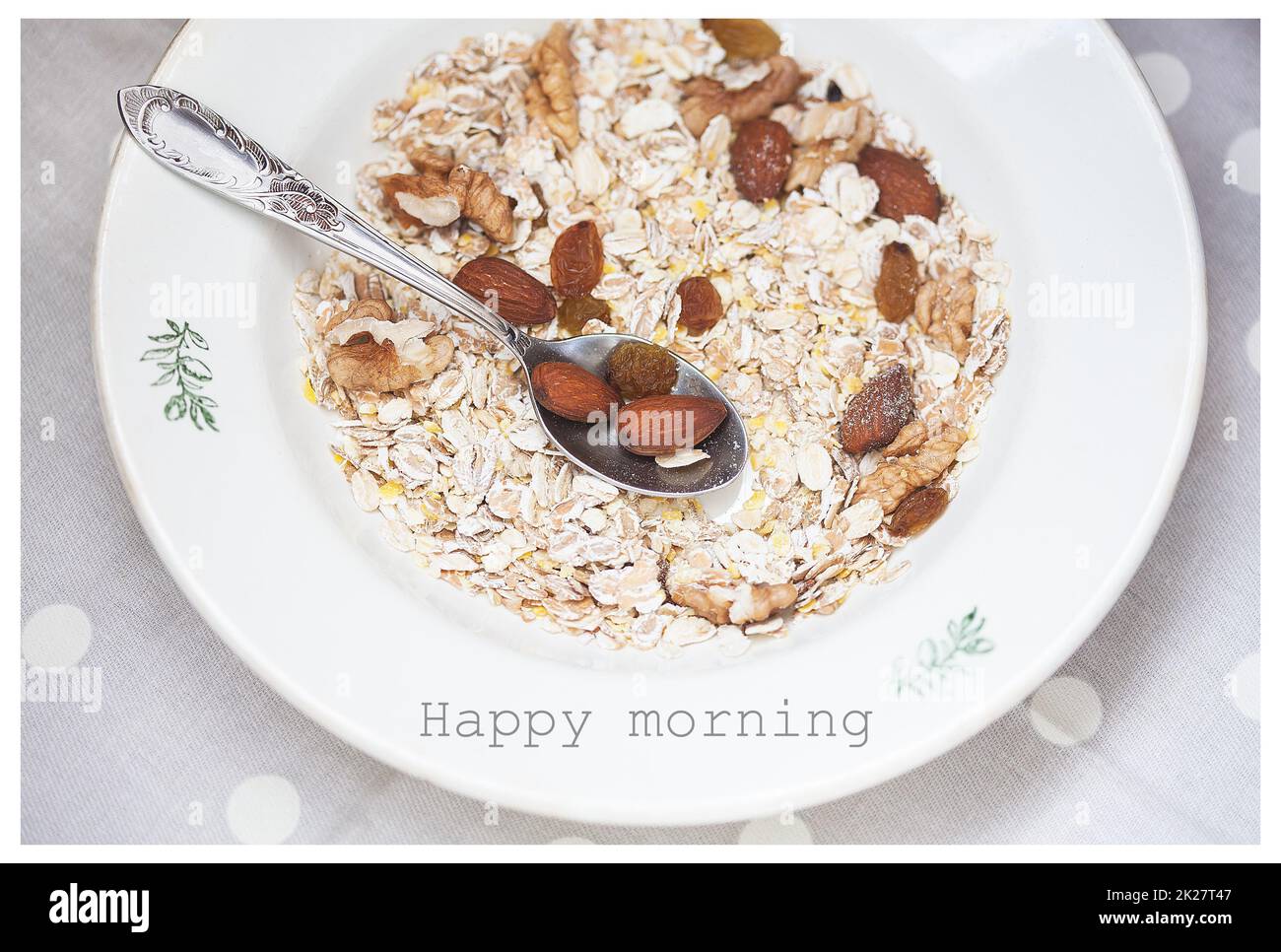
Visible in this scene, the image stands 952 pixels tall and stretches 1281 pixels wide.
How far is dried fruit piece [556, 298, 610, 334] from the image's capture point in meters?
0.75

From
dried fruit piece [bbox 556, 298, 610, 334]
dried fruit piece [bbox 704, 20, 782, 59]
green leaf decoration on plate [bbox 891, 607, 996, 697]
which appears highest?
dried fruit piece [bbox 704, 20, 782, 59]

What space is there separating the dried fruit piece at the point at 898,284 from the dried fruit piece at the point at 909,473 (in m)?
0.10

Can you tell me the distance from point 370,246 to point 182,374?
6.0 inches

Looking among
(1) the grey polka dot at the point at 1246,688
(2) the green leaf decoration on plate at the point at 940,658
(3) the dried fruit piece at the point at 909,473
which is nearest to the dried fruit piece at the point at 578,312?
(3) the dried fruit piece at the point at 909,473

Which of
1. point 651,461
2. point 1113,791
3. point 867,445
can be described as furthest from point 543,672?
point 1113,791

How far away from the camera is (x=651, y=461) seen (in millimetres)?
723

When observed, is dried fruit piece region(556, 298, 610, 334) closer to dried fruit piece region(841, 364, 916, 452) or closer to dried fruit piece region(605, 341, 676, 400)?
dried fruit piece region(605, 341, 676, 400)

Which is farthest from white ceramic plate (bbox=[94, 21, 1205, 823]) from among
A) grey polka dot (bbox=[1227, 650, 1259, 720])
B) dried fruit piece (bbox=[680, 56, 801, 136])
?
grey polka dot (bbox=[1227, 650, 1259, 720])

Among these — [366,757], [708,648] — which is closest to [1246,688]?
[708,648]

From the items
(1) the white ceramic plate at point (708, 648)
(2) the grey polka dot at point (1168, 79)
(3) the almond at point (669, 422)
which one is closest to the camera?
(1) the white ceramic plate at point (708, 648)

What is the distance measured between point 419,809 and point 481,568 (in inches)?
7.5

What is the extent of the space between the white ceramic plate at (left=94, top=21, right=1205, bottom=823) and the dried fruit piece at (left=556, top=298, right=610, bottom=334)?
191 millimetres

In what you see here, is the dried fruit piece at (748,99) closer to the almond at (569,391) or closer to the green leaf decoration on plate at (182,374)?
the almond at (569,391)

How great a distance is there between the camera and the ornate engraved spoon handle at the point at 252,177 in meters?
0.65
